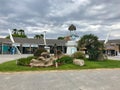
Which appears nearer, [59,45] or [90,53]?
[90,53]

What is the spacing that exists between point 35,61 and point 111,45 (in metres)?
49.4

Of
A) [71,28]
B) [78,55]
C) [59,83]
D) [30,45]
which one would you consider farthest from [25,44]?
[59,83]

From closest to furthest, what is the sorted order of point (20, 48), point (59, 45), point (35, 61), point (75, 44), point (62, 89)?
point (62, 89), point (35, 61), point (75, 44), point (20, 48), point (59, 45)

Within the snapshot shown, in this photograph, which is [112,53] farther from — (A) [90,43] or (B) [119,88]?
(B) [119,88]

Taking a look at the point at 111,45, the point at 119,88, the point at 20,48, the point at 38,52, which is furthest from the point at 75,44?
the point at 111,45

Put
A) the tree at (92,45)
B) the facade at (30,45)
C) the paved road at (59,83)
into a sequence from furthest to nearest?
the facade at (30,45)
the tree at (92,45)
the paved road at (59,83)

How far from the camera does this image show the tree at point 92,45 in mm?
27906

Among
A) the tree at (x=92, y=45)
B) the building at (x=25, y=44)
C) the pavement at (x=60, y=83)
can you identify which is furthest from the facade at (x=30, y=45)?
the pavement at (x=60, y=83)

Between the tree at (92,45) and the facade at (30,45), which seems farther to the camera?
the facade at (30,45)

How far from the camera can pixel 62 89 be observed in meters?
9.69

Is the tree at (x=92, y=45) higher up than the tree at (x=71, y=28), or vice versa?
the tree at (x=71, y=28)

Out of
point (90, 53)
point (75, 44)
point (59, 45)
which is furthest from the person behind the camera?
point (59, 45)

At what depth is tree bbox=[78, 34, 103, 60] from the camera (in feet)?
91.6

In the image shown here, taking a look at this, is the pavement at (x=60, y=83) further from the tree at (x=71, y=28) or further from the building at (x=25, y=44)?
the building at (x=25, y=44)
